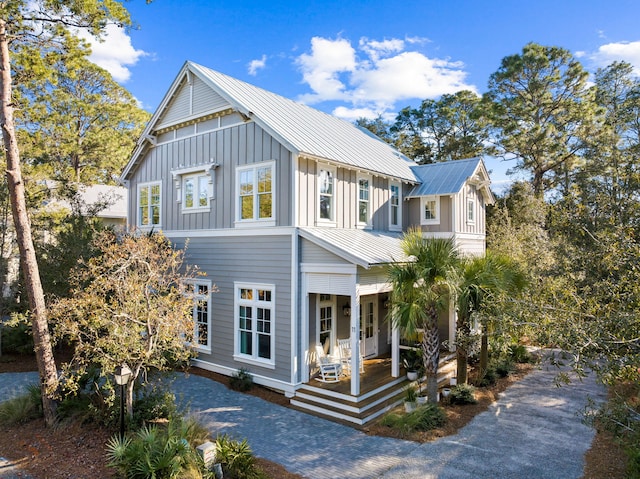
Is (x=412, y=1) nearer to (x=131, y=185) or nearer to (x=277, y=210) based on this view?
(x=277, y=210)

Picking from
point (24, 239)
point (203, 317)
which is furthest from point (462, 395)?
point (24, 239)

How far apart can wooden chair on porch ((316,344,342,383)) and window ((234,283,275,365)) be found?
1.38 meters

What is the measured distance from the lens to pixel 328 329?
12375 mm

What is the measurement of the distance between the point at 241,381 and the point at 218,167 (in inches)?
269

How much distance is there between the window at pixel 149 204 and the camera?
51.8 feet

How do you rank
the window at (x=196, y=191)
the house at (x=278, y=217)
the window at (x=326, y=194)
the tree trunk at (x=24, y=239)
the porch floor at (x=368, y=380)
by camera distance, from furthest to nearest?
the window at (x=196, y=191) < the window at (x=326, y=194) < the house at (x=278, y=217) < the porch floor at (x=368, y=380) < the tree trunk at (x=24, y=239)

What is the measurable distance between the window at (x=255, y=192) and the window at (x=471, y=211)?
363 inches

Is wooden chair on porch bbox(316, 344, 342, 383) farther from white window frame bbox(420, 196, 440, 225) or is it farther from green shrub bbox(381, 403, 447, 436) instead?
white window frame bbox(420, 196, 440, 225)

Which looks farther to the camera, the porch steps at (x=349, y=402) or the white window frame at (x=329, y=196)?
the white window frame at (x=329, y=196)

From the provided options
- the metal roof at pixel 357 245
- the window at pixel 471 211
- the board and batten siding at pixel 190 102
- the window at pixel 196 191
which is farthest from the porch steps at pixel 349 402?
the board and batten siding at pixel 190 102

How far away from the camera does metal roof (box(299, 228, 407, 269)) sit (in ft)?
33.5

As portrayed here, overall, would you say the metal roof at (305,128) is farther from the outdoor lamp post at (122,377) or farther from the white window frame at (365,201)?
the outdoor lamp post at (122,377)

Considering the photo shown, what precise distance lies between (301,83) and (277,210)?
44.0 feet

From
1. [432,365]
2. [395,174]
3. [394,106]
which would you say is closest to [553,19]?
[395,174]
